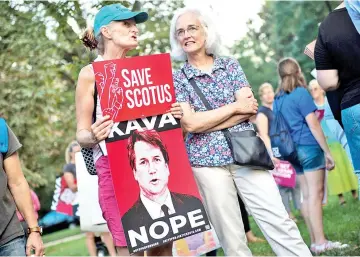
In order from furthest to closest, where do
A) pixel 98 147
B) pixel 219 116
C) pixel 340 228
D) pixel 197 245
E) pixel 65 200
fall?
pixel 65 200 → pixel 340 228 → pixel 197 245 → pixel 219 116 → pixel 98 147

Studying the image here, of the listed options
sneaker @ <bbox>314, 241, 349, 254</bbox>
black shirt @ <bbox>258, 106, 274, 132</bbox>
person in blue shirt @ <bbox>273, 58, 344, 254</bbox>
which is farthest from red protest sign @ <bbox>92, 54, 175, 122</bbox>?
black shirt @ <bbox>258, 106, 274, 132</bbox>

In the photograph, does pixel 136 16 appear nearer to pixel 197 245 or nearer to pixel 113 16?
pixel 113 16

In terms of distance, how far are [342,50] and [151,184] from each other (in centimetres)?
144

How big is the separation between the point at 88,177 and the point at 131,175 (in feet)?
5.35

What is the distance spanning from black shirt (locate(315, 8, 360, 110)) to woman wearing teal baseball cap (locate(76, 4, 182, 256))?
3.26 feet

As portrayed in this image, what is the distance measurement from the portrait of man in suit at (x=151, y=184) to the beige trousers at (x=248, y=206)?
442 mm

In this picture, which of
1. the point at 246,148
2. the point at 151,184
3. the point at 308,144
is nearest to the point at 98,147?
the point at 151,184

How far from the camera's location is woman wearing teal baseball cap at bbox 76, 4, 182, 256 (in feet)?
13.8

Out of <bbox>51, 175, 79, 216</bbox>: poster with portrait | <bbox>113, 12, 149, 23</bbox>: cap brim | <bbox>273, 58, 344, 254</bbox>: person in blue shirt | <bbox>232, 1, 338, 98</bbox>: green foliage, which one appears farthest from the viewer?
<bbox>232, 1, 338, 98</bbox>: green foliage

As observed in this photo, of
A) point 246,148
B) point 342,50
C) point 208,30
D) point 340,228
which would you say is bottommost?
point 340,228

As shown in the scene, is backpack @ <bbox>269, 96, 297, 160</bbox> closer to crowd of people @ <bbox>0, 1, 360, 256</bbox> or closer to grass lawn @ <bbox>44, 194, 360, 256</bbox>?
grass lawn @ <bbox>44, 194, 360, 256</bbox>

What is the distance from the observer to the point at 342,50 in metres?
4.18

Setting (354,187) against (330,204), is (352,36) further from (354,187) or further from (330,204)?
(330,204)

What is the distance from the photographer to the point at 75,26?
759 cm
